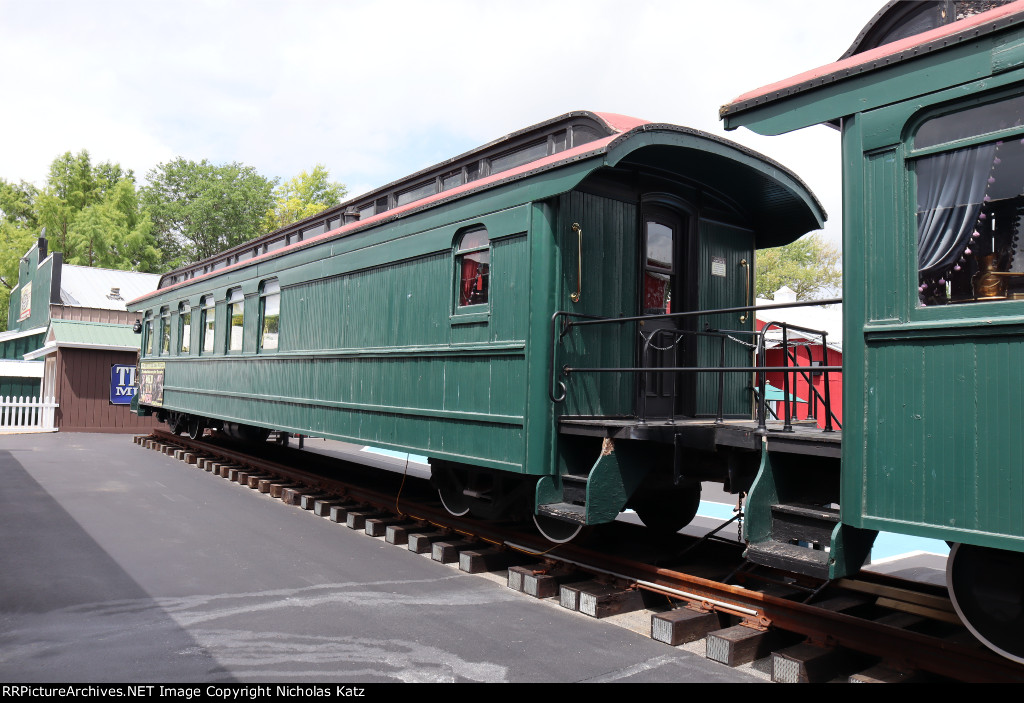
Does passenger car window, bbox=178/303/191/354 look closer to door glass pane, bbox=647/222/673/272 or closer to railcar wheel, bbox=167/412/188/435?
railcar wheel, bbox=167/412/188/435

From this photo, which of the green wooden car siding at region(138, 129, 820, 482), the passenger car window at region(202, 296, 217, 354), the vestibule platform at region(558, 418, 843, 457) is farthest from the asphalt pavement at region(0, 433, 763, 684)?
the passenger car window at region(202, 296, 217, 354)

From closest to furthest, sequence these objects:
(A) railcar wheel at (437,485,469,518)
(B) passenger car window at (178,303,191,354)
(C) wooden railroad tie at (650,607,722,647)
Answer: (C) wooden railroad tie at (650,607,722,647), (A) railcar wheel at (437,485,469,518), (B) passenger car window at (178,303,191,354)

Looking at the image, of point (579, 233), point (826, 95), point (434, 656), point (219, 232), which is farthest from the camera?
point (219, 232)

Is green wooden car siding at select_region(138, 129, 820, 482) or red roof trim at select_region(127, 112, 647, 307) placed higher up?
red roof trim at select_region(127, 112, 647, 307)

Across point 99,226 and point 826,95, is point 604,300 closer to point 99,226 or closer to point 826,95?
point 826,95

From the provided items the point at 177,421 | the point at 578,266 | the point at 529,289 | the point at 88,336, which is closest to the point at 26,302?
the point at 88,336

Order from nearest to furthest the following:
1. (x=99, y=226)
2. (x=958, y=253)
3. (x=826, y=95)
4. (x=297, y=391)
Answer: (x=958, y=253)
(x=826, y=95)
(x=297, y=391)
(x=99, y=226)

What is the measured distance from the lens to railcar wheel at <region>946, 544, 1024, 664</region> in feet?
11.1

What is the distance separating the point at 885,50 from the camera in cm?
372

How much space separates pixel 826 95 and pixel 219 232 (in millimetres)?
53545

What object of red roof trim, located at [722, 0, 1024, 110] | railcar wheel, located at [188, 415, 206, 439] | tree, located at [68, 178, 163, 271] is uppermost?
tree, located at [68, 178, 163, 271]

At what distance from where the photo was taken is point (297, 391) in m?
9.49

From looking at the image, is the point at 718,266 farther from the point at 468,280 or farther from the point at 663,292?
the point at 468,280

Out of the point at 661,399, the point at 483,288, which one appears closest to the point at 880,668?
the point at 661,399
